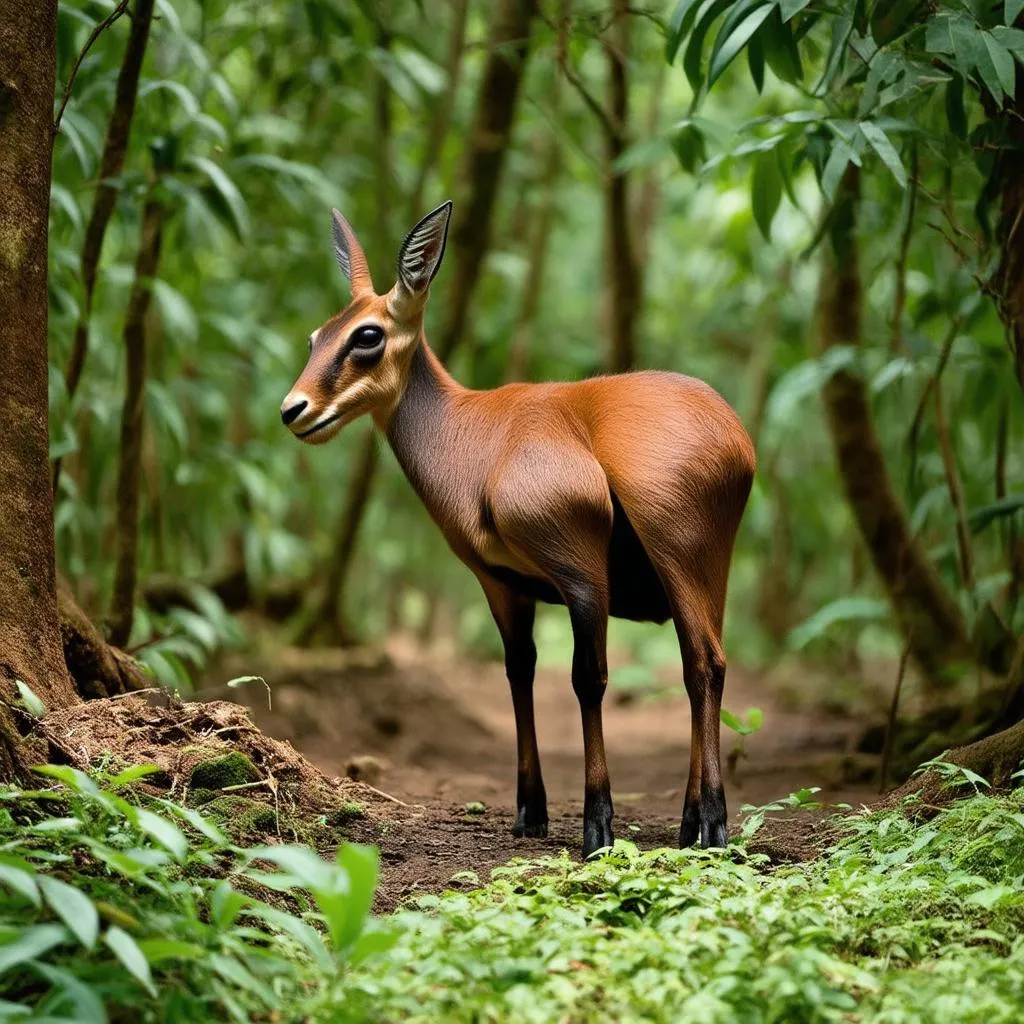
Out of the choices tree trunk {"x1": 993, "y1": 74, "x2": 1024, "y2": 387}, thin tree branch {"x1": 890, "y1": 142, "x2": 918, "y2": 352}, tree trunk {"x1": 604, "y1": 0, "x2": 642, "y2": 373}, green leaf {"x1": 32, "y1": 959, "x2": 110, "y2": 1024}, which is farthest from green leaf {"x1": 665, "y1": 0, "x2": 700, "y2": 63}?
tree trunk {"x1": 604, "y1": 0, "x2": 642, "y2": 373}

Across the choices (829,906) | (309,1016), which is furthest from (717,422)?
(309,1016)

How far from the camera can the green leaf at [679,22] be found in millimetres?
4402

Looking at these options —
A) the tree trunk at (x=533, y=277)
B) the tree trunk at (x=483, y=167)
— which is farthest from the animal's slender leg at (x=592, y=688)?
the tree trunk at (x=533, y=277)

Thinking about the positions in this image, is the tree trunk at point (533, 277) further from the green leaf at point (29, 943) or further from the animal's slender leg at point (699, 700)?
the green leaf at point (29, 943)

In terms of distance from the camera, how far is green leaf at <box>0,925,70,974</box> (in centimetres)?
231

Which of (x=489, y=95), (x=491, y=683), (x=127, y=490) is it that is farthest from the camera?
(x=491, y=683)

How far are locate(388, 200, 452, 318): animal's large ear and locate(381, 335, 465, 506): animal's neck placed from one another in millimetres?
293

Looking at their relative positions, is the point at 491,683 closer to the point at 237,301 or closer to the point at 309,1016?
the point at 237,301

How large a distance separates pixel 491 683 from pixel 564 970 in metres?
10.3

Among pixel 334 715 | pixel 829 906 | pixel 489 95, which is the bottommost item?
pixel 334 715

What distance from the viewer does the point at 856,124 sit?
4285mm

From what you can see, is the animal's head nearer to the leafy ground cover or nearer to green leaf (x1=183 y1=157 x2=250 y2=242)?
green leaf (x1=183 y1=157 x2=250 y2=242)

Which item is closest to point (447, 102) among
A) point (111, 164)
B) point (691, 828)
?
point (111, 164)

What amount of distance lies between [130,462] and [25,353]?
1850 millimetres
